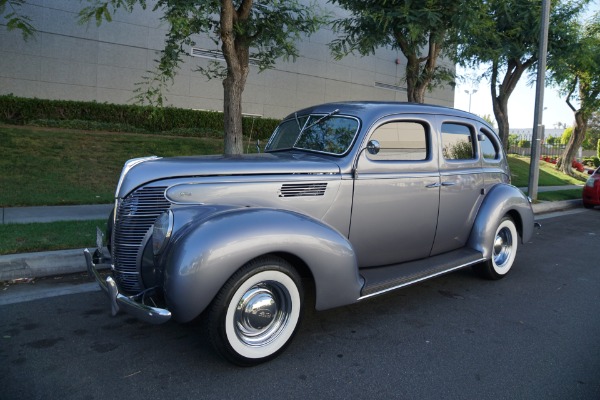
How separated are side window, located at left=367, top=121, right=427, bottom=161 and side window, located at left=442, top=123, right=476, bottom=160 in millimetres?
331

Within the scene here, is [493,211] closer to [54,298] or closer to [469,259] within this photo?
[469,259]

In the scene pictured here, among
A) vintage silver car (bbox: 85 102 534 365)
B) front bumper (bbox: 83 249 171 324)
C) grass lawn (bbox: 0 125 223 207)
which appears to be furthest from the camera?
grass lawn (bbox: 0 125 223 207)

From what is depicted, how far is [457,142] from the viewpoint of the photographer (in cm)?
482

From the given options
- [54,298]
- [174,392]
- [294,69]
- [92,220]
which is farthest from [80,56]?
[174,392]

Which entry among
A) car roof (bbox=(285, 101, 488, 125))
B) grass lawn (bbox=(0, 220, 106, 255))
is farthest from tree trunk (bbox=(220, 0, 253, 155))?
car roof (bbox=(285, 101, 488, 125))

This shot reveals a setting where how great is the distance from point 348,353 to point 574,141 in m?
23.5

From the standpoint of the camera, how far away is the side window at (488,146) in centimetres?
517

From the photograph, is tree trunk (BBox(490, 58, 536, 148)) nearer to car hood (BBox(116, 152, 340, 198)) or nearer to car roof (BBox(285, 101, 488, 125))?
car roof (BBox(285, 101, 488, 125))

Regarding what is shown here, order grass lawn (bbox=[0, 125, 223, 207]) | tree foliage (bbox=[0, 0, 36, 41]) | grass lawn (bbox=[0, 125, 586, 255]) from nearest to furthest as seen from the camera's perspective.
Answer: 1. grass lawn (bbox=[0, 125, 586, 255])
2. tree foliage (bbox=[0, 0, 36, 41])
3. grass lawn (bbox=[0, 125, 223, 207])

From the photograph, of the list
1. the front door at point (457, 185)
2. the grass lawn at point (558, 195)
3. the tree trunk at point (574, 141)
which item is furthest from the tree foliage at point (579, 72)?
the front door at point (457, 185)

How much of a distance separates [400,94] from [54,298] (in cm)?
2020

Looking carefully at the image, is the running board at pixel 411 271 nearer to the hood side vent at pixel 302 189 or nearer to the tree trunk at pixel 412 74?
the hood side vent at pixel 302 189

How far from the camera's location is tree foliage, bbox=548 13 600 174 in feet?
46.6

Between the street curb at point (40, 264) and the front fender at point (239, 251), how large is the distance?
8.96 ft
